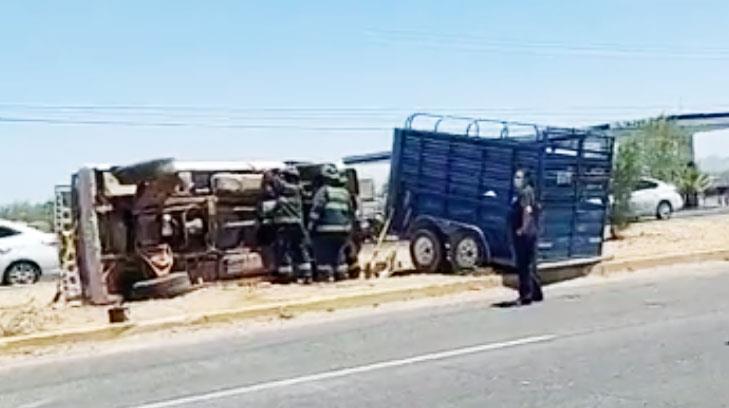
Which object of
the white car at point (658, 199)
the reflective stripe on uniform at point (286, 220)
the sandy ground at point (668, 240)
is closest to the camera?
the reflective stripe on uniform at point (286, 220)

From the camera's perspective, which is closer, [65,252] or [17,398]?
[17,398]

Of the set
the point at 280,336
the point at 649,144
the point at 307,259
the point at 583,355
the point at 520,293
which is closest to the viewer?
the point at 583,355

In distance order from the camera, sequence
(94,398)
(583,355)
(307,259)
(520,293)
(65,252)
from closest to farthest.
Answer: (94,398), (583,355), (520,293), (65,252), (307,259)

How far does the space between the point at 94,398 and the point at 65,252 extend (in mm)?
7200

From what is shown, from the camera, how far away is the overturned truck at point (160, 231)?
52.0ft

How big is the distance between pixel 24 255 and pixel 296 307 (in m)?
10.5

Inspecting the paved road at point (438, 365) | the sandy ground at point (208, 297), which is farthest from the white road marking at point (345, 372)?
the sandy ground at point (208, 297)

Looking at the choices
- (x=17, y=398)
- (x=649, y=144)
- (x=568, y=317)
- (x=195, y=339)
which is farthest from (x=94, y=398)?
(x=649, y=144)

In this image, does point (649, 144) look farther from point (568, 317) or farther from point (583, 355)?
point (583, 355)

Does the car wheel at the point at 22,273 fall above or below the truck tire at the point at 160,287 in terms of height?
below

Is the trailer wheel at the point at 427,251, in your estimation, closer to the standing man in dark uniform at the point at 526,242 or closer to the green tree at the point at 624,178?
the standing man in dark uniform at the point at 526,242

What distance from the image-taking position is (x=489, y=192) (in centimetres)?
1802

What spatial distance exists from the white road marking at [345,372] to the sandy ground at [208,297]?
452cm

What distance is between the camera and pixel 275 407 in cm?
855
